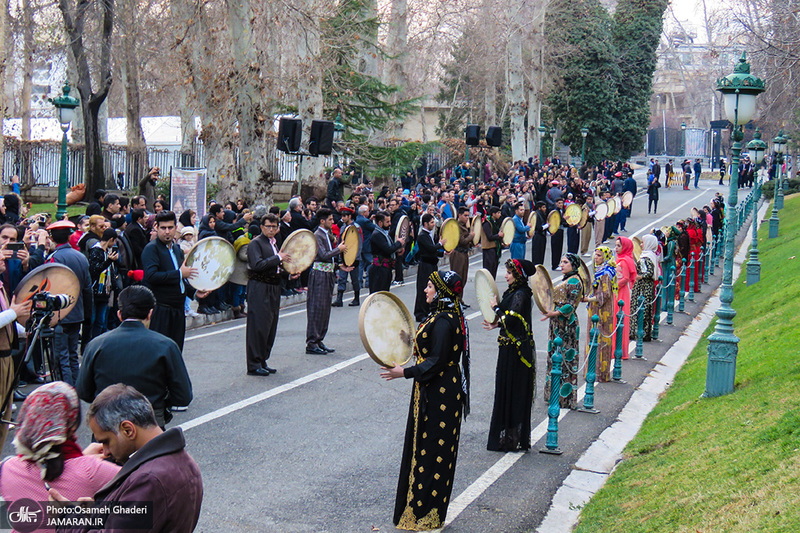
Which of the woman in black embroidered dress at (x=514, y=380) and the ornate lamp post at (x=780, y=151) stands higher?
the ornate lamp post at (x=780, y=151)

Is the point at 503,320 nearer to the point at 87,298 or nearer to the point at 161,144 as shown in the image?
the point at 87,298

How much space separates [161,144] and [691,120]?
300 ft

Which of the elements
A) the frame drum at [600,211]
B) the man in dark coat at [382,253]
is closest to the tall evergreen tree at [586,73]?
the frame drum at [600,211]

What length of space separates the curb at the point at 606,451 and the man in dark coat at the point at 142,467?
13.5 ft

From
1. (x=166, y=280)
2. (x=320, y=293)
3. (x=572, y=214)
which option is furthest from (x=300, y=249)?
(x=572, y=214)

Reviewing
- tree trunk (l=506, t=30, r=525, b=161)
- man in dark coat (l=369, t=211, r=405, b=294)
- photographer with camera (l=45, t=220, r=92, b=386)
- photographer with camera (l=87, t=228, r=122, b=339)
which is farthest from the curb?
tree trunk (l=506, t=30, r=525, b=161)

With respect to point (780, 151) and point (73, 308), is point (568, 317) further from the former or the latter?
point (780, 151)

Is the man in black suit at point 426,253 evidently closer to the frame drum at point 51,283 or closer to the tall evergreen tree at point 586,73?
the frame drum at point 51,283

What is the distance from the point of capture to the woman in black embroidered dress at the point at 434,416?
687 cm

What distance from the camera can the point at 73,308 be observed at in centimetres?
998

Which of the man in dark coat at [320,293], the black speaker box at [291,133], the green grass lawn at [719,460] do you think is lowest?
the green grass lawn at [719,460]

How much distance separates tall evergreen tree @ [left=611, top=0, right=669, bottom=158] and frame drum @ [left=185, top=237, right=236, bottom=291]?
5198 cm

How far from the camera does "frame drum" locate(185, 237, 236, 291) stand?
11219mm

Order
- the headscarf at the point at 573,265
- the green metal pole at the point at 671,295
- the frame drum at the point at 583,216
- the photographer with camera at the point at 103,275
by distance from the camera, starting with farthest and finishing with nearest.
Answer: the frame drum at the point at 583,216, the green metal pole at the point at 671,295, the photographer with camera at the point at 103,275, the headscarf at the point at 573,265
